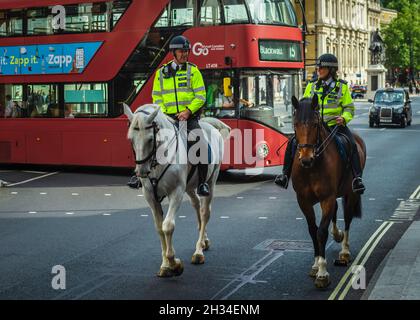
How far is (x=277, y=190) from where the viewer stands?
54.5 feet

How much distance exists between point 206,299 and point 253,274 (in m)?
1.22

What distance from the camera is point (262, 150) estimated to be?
17.9 m

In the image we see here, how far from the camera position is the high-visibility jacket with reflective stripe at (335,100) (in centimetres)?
910

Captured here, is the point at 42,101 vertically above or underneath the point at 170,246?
above

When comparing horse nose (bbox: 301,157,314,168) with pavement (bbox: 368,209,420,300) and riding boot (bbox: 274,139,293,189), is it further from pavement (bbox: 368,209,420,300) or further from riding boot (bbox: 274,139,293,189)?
pavement (bbox: 368,209,420,300)

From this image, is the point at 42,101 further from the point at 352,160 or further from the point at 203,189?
the point at 352,160

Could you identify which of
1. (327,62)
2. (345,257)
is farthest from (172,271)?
(327,62)

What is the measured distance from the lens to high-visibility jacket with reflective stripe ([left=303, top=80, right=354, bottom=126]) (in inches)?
358

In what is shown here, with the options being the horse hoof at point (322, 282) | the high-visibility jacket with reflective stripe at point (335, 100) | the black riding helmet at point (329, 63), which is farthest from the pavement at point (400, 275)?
the black riding helmet at point (329, 63)

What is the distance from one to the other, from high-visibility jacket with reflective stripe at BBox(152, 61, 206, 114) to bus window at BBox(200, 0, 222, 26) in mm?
8685

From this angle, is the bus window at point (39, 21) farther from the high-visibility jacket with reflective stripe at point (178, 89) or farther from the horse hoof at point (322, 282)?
the horse hoof at point (322, 282)

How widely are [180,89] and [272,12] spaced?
939cm

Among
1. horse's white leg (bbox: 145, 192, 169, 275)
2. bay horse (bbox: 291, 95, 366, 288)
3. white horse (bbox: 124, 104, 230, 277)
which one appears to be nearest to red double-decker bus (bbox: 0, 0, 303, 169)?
white horse (bbox: 124, 104, 230, 277)

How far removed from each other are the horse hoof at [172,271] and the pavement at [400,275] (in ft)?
6.78
